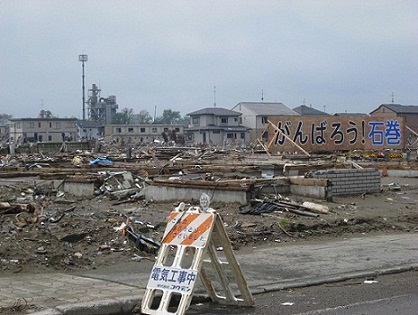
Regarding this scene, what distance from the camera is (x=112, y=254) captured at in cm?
1216

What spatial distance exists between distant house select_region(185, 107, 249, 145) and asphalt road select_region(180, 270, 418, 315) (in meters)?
92.8

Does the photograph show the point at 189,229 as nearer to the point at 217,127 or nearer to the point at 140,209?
the point at 140,209

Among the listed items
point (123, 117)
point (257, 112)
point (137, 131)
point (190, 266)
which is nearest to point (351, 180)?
point (190, 266)

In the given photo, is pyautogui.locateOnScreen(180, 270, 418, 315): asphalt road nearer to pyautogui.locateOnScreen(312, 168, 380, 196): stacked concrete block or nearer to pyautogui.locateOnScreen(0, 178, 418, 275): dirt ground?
pyautogui.locateOnScreen(0, 178, 418, 275): dirt ground

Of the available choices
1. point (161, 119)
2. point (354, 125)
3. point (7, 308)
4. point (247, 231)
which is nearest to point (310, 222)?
Answer: point (247, 231)

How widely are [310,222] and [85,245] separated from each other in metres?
5.40

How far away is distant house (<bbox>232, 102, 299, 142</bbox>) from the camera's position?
107625 millimetres

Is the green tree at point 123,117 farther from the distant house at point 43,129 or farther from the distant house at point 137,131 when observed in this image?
the distant house at point 43,129

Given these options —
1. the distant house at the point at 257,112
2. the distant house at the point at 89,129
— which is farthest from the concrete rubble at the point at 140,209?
the distant house at the point at 89,129

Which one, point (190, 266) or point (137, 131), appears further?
point (137, 131)

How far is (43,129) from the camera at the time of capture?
364ft

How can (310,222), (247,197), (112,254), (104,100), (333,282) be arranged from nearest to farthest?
(333,282)
(112,254)
(310,222)
(247,197)
(104,100)

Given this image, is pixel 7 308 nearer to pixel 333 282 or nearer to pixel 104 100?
pixel 333 282

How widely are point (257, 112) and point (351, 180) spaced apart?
88693 mm
